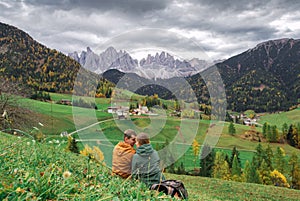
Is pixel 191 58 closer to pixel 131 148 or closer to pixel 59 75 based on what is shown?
pixel 131 148

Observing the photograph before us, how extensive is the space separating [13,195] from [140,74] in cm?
651

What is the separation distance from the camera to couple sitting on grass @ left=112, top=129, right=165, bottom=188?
5129 mm

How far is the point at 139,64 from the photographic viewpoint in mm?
8234

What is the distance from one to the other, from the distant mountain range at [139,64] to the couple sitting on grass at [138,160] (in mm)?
2872

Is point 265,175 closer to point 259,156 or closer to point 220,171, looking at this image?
point 259,156

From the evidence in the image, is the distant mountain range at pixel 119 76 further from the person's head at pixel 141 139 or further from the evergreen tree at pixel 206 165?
the evergreen tree at pixel 206 165

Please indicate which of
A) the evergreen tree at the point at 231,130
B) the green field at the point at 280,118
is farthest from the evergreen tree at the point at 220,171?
the green field at the point at 280,118

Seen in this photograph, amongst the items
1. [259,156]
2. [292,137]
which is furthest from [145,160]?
[292,137]

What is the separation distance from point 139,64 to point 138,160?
3.67m

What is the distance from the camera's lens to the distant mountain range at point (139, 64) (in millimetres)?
7949

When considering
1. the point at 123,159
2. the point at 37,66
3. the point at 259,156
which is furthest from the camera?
the point at 37,66

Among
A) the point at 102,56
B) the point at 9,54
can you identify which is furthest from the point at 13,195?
the point at 9,54

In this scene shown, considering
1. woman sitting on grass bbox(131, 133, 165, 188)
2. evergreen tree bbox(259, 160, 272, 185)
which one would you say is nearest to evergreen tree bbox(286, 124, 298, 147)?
evergreen tree bbox(259, 160, 272, 185)

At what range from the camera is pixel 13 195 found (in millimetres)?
1729
